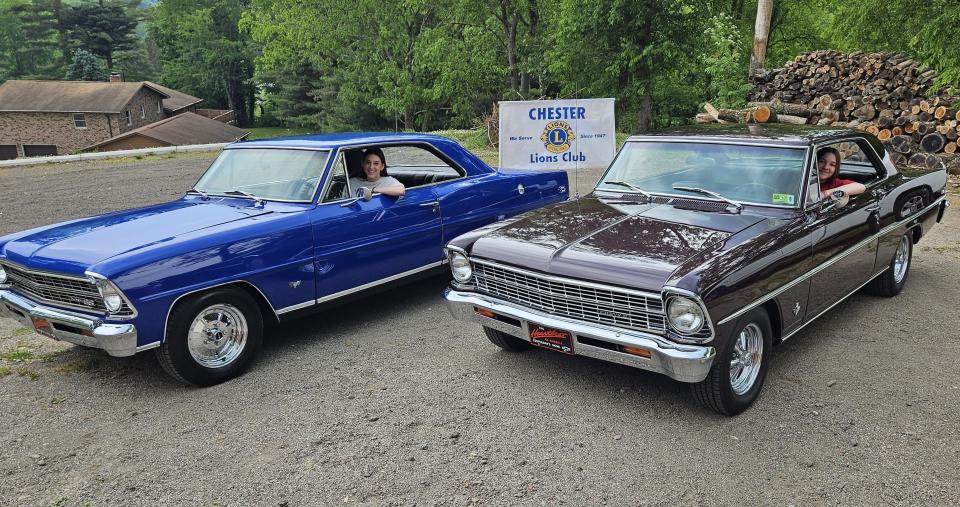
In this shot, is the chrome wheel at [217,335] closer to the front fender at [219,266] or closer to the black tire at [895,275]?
the front fender at [219,266]

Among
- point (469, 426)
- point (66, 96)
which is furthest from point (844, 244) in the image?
point (66, 96)

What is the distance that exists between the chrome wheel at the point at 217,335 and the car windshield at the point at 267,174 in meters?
1.11

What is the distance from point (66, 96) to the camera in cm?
4744

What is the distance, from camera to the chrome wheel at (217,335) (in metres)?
4.44

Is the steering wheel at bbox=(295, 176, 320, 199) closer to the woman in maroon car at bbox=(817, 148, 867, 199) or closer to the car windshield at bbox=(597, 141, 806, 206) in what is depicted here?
the car windshield at bbox=(597, 141, 806, 206)

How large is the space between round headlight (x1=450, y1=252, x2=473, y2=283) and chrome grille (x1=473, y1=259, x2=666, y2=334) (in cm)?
7

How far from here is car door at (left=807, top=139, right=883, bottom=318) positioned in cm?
450

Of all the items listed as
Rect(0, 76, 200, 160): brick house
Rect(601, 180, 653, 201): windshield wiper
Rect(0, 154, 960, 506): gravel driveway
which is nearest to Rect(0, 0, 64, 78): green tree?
Rect(0, 76, 200, 160): brick house

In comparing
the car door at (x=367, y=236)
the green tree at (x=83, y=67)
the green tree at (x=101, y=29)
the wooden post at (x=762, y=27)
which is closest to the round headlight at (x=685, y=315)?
the car door at (x=367, y=236)

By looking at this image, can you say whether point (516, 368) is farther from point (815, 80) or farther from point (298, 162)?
point (815, 80)

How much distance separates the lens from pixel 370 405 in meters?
4.23

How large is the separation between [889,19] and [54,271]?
950 inches

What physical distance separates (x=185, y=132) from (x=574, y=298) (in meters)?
43.7

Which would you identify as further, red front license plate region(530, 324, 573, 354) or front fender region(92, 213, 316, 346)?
front fender region(92, 213, 316, 346)
